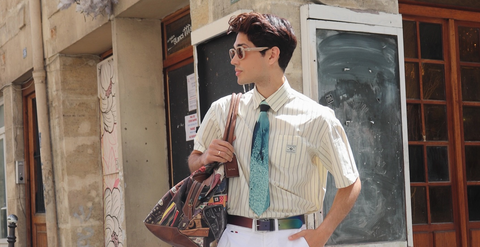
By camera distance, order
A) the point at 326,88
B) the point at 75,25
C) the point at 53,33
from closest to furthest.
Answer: the point at 326,88 < the point at 75,25 < the point at 53,33

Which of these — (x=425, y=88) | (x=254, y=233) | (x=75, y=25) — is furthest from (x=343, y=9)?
(x=75, y=25)

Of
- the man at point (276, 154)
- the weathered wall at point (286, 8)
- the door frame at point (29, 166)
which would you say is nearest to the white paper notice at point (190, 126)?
the weathered wall at point (286, 8)

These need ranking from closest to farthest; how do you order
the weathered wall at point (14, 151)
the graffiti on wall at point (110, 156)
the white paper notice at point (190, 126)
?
the white paper notice at point (190, 126) → the graffiti on wall at point (110, 156) → the weathered wall at point (14, 151)

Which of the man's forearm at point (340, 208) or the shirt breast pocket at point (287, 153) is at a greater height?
the shirt breast pocket at point (287, 153)

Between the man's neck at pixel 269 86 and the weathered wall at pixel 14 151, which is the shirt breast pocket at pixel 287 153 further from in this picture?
the weathered wall at pixel 14 151

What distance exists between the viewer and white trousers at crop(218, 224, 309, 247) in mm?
2881

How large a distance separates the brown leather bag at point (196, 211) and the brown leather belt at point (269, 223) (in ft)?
0.21

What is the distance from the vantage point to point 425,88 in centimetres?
611

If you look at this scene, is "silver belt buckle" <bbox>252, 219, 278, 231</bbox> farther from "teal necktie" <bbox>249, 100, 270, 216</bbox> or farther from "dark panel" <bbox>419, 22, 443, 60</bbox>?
"dark panel" <bbox>419, 22, 443, 60</bbox>

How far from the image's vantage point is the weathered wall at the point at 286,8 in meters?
4.63

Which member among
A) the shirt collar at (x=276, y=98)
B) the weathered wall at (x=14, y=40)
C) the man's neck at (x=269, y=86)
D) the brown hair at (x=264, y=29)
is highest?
the weathered wall at (x=14, y=40)

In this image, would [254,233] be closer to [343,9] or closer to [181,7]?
[343,9]

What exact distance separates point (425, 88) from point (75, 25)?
4.32m

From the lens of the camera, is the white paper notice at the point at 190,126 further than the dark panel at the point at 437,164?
Yes
